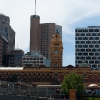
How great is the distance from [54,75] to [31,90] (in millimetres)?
62331

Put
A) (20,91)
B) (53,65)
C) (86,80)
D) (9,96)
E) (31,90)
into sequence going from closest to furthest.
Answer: (9,96) < (20,91) < (31,90) < (86,80) < (53,65)

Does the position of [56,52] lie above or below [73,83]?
above

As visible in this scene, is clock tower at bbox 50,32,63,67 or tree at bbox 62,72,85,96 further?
clock tower at bbox 50,32,63,67

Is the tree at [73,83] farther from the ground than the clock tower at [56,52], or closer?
closer

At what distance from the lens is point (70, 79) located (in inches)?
5281

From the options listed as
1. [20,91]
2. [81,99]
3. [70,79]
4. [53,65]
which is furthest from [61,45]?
[20,91]

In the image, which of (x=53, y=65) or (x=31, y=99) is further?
(x=53, y=65)

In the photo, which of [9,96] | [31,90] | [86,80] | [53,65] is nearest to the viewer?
[9,96]

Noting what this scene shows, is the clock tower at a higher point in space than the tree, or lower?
higher

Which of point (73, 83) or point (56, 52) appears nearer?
point (73, 83)

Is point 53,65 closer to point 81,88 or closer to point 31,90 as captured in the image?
point 81,88

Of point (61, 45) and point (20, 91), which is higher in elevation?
point (61, 45)

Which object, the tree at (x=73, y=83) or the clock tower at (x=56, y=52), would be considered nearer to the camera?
the tree at (x=73, y=83)

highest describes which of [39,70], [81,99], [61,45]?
[61,45]
